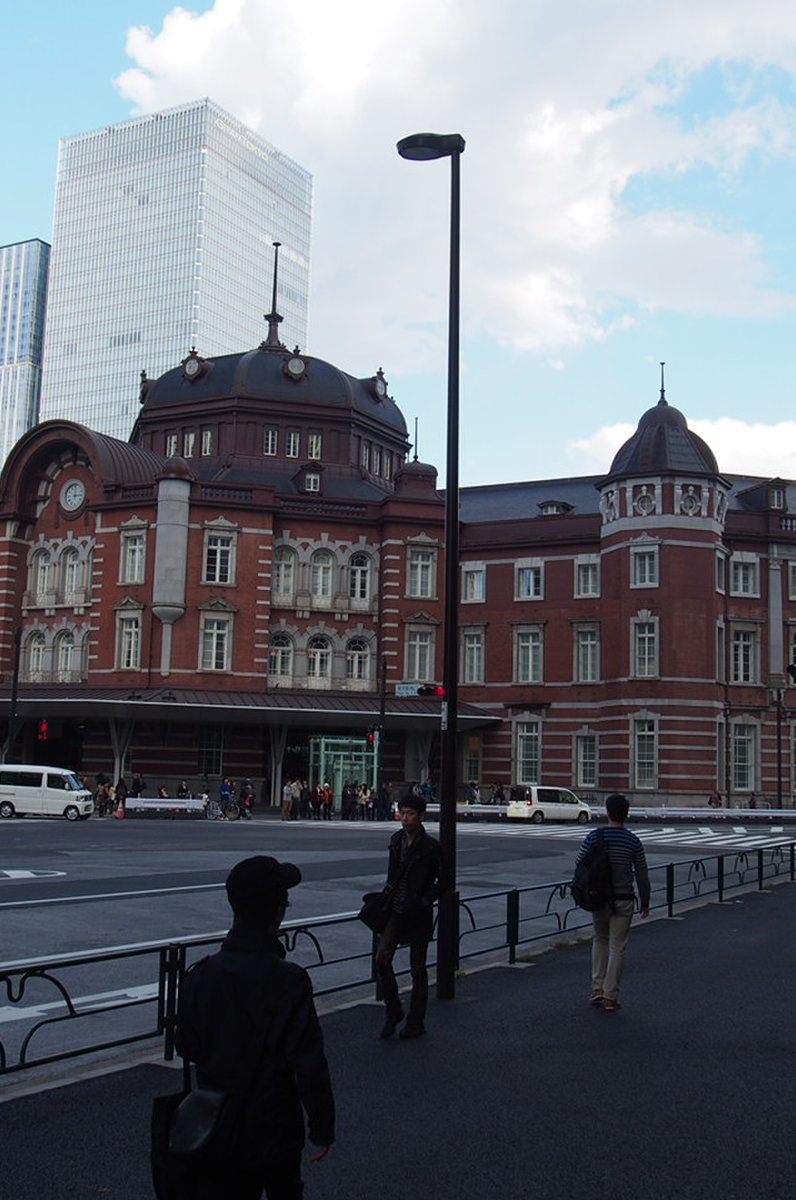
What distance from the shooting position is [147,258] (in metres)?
150

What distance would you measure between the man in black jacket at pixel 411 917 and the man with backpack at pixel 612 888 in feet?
5.03

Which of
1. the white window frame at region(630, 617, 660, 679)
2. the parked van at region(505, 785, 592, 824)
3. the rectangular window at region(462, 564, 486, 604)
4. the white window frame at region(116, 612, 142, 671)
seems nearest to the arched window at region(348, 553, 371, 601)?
the rectangular window at region(462, 564, 486, 604)

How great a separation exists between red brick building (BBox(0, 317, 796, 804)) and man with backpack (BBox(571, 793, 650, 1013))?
38.5 metres

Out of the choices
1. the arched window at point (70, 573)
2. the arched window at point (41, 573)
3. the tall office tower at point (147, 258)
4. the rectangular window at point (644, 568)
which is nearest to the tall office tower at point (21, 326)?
the tall office tower at point (147, 258)

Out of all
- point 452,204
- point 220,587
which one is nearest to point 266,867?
point 452,204

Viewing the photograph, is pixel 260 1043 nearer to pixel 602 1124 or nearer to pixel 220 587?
pixel 602 1124

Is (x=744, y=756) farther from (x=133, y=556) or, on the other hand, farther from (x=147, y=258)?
(x=147, y=258)

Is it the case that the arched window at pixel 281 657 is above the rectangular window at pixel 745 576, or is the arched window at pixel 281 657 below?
below

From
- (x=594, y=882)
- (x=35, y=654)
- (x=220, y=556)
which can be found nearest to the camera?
(x=594, y=882)

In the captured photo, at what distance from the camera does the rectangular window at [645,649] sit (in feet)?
163

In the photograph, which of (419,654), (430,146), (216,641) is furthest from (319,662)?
(430,146)

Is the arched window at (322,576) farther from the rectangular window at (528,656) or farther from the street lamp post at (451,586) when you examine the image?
the street lamp post at (451,586)

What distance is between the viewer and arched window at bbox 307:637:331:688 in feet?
174

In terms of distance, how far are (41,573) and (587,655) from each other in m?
24.4
